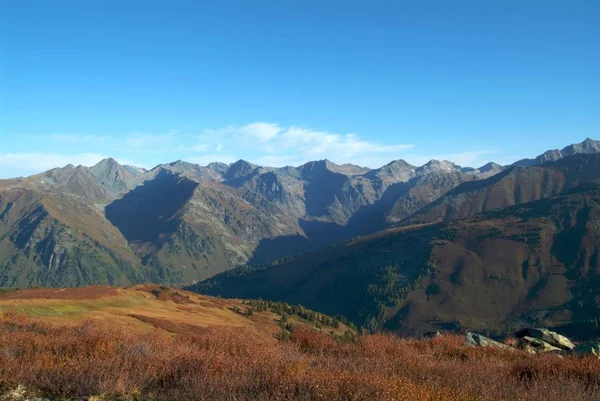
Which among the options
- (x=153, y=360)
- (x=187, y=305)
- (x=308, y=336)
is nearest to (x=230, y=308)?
(x=187, y=305)

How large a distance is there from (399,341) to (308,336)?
173 inches

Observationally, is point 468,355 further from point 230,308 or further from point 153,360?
point 230,308

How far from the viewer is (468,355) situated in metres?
18.5

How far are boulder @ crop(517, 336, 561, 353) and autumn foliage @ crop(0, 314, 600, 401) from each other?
6808 mm

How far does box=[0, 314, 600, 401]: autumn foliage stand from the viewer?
395 inches

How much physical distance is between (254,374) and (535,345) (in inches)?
803

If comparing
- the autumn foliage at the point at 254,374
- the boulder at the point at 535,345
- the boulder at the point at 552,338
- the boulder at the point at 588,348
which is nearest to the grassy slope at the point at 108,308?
the autumn foliage at the point at 254,374

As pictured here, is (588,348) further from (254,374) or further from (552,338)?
(254,374)

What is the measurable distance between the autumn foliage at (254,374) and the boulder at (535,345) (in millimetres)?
6808

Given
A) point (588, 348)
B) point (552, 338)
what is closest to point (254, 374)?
point (588, 348)

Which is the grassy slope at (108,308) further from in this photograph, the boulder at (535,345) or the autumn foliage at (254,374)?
the boulder at (535,345)

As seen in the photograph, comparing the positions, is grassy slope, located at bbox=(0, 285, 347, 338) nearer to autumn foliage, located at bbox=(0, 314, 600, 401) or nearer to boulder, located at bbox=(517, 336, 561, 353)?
autumn foliage, located at bbox=(0, 314, 600, 401)

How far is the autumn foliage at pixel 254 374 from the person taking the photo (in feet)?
32.9

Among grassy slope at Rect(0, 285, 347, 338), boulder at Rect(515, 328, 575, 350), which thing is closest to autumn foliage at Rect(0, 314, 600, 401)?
boulder at Rect(515, 328, 575, 350)
